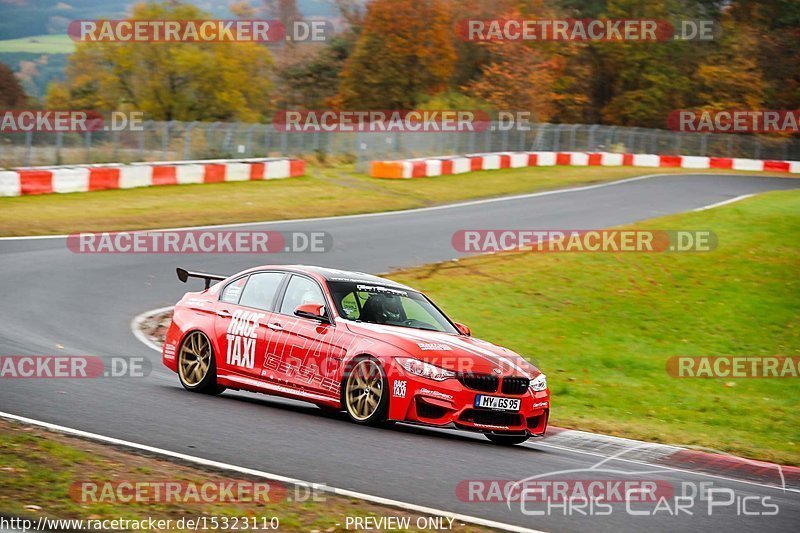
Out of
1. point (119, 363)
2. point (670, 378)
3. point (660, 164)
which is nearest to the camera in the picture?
point (119, 363)

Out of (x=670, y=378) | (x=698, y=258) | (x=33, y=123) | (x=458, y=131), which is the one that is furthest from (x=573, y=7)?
(x=670, y=378)

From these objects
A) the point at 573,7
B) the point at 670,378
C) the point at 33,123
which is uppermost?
the point at 573,7

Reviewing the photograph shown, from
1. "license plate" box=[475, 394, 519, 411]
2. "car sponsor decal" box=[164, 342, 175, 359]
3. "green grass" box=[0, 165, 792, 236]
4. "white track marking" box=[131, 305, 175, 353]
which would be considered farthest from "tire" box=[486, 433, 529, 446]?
"green grass" box=[0, 165, 792, 236]

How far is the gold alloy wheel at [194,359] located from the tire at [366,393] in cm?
206

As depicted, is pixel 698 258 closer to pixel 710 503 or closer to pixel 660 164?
pixel 710 503

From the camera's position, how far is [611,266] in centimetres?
2170

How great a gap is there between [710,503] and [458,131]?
40984 mm

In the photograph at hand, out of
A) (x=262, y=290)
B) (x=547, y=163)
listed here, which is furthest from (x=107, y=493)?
(x=547, y=163)

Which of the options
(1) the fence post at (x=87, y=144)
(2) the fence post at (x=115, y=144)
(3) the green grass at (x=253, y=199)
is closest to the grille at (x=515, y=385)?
(3) the green grass at (x=253, y=199)
